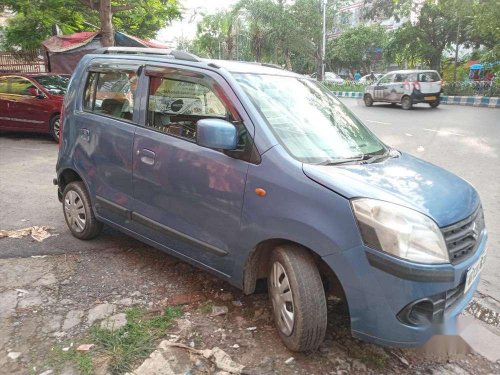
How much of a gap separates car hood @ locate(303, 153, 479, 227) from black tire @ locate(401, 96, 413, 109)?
16.3 meters

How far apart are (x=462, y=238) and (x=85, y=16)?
18232 mm

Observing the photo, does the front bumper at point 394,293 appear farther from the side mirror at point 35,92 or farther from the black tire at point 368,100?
the black tire at point 368,100

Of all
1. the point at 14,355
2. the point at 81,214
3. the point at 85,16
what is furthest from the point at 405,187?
the point at 85,16

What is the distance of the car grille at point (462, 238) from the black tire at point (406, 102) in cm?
1661

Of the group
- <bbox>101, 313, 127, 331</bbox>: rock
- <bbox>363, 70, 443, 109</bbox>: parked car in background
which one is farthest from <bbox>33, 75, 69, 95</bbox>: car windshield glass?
<bbox>363, 70, 443, 109</bbox>: parked car in background

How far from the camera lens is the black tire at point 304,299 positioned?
7.93ft

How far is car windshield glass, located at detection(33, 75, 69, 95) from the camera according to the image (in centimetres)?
960

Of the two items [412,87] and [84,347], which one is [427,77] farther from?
[84,347]

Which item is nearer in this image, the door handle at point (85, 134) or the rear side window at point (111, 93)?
the rear side window at point (111, 93)

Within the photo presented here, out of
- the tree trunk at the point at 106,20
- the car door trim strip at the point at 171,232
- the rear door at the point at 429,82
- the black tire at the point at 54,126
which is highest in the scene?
the tree trunk at the point at 106,20

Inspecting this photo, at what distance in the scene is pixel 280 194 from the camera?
8.20 feet

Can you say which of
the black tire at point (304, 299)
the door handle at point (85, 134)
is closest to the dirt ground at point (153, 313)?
the black tire at point (304, 299)

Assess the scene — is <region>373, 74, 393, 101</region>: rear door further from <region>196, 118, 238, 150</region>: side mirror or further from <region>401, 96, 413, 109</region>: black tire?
<region>196, 118, 238, 150</region>: side mirror

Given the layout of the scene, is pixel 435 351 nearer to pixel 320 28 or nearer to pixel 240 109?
pixel 240 109
